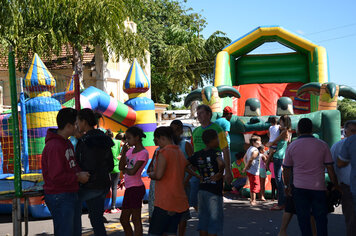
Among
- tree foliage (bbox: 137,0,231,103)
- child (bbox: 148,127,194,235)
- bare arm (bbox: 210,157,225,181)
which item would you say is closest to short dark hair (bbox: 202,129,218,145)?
bare arm (bbox: 210,157,225,181)

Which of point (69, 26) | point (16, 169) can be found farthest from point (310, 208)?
point (69, 26)

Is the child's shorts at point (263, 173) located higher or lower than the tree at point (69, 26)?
lower

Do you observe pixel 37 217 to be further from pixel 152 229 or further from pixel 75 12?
pixel 75 12

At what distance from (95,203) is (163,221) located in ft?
2.55

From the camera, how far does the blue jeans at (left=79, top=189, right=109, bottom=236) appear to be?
493 cm

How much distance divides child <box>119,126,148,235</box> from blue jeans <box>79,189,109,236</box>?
585 millimetres

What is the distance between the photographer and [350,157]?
209 inches

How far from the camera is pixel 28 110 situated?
901cm

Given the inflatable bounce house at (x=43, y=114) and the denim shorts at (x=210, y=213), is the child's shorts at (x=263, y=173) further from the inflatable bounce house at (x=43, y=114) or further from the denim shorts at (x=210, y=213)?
the denim shorts at (x=210, y=213)

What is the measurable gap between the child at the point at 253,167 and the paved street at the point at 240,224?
51 centimetres

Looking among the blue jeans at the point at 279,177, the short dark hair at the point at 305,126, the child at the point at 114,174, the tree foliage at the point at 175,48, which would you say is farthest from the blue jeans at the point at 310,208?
the tree foliage at the point at 175,48

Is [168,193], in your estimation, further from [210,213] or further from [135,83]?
[135,83]

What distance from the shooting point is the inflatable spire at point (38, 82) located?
9055 millimetres

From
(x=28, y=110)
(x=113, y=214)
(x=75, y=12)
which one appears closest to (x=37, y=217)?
(x=113, y=214)
